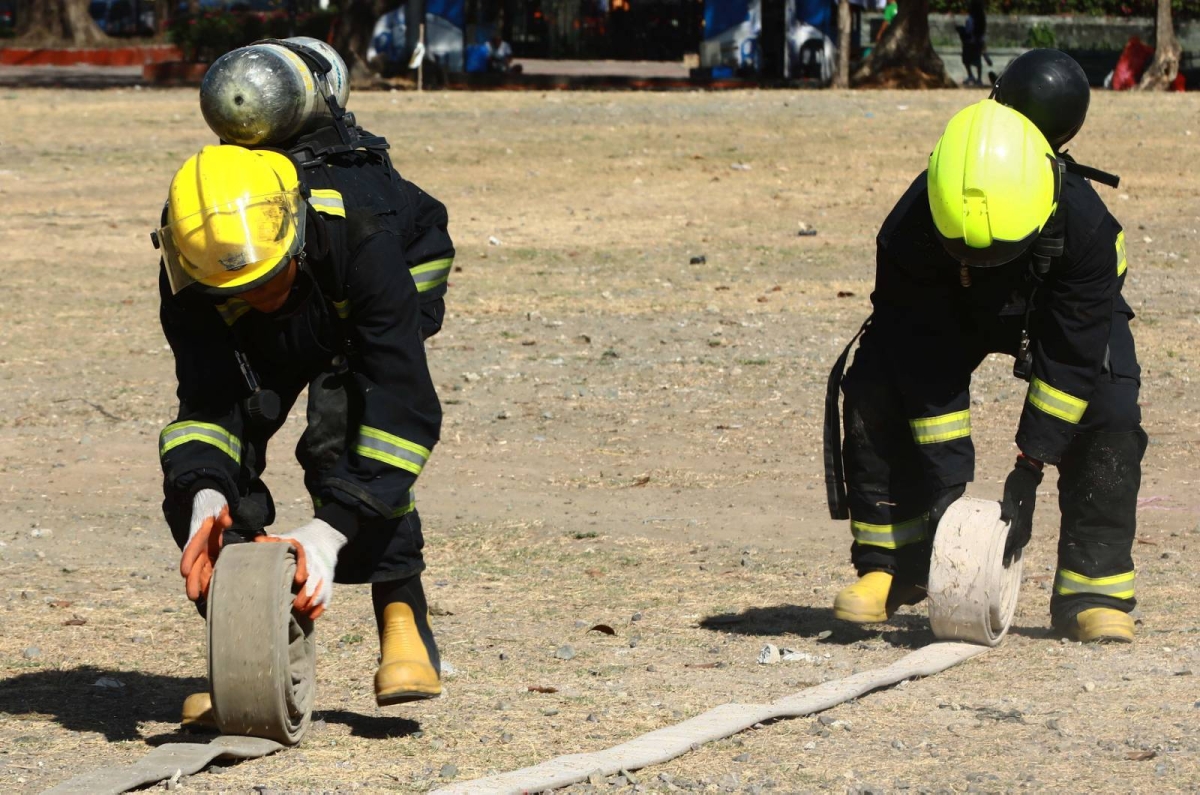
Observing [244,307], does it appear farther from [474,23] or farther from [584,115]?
[474,23]

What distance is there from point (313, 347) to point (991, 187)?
197 centimetres

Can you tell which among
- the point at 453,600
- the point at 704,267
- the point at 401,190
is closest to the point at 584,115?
the point at 704,267

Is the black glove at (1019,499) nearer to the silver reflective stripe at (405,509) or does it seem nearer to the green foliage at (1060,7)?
the silver reflective stripe at (405,509)

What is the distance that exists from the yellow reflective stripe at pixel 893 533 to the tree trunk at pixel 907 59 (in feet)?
78.8

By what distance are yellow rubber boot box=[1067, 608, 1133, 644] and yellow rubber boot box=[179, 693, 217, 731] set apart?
2744 mm

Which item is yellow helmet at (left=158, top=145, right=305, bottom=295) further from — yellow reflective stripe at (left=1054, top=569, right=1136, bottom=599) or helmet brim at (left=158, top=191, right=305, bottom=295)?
yellow reflective stripe at (left=1054, top=569, right=1136, bottom=599)

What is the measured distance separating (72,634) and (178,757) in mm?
1592

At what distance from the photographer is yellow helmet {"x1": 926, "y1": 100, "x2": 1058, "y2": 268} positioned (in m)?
5.14

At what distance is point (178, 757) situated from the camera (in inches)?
171

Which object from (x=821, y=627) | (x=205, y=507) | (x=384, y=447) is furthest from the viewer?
(x=821, y=627)

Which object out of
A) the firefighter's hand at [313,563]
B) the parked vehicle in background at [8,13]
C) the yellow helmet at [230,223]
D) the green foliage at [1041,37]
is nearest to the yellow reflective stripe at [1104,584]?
the firefighter's hand at [313,563]

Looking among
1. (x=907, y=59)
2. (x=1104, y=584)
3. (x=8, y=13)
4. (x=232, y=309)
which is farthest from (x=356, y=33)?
(x=8, y=13)

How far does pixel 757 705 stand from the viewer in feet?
15.8

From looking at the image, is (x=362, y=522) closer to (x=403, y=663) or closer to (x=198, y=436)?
(x=403, y=663)
